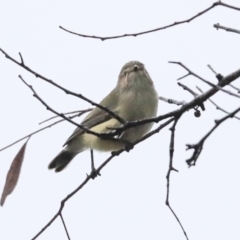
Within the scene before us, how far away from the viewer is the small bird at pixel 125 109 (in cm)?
592

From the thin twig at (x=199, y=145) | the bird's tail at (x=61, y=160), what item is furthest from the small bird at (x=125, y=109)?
the thin twig at (x=199, y=145)

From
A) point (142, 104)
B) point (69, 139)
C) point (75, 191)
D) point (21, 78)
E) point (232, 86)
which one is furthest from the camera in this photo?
point (69, 139)

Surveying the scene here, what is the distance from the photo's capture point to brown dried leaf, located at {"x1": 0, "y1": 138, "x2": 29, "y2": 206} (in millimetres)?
4001

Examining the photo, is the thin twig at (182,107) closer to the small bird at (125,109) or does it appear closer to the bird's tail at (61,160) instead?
the small bird at (125,109)

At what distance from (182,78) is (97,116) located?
2612 millimetres

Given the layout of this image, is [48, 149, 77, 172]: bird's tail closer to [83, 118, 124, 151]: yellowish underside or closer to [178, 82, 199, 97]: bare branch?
[83, 118, 124, 151]: yellowish underside

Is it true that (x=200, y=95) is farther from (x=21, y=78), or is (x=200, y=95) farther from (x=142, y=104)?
(x=142, y=104)

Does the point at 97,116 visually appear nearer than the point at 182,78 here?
No

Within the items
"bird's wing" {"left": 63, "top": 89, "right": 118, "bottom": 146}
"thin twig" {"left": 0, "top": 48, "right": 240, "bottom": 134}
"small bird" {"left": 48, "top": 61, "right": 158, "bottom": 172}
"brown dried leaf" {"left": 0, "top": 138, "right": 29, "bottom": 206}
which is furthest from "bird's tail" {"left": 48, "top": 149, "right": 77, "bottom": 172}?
"thin twig" {"left": 0, "top": 48, "right": 240, "bottom": 134}

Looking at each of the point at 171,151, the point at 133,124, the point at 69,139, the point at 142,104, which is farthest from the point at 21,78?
the point at 69,139

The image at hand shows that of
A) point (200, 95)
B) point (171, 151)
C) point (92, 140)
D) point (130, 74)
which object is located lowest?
point (171, 151)

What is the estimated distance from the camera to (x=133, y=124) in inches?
138

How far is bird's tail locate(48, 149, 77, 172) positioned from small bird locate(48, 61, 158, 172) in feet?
0.80

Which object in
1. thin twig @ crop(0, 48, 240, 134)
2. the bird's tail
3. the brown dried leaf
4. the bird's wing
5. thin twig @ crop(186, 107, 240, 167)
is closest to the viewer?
thin twig @ crop(186, 107, 240, 167)
